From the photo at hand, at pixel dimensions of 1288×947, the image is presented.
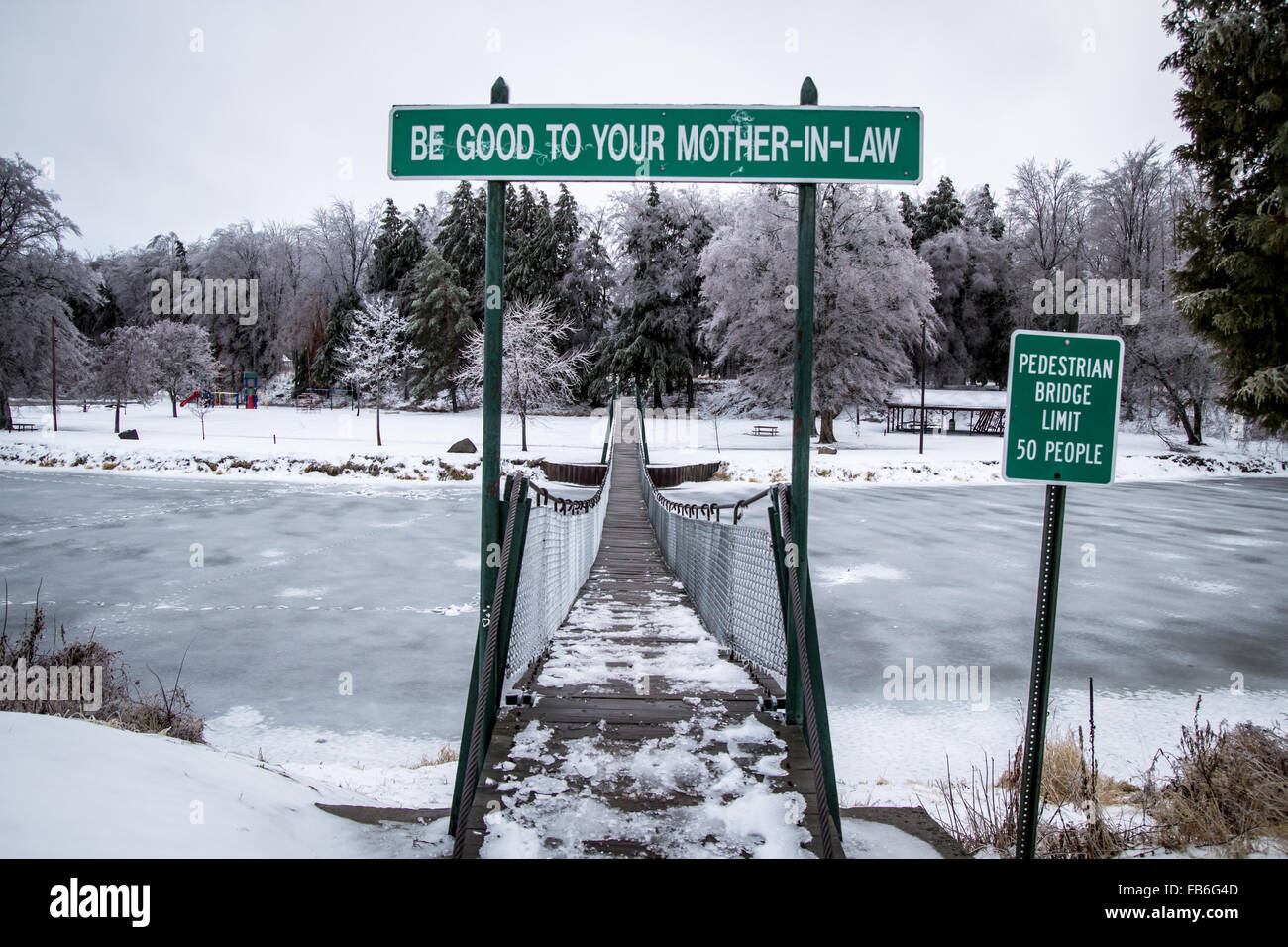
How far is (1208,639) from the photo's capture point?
10375 millimetres

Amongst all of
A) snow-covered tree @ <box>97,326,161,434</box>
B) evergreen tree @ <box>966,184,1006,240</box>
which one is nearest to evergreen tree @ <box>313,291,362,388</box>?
snow-covered tree @ <box>97,326,161,434</box>

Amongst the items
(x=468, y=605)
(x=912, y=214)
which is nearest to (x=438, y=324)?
(x=912, y=214)

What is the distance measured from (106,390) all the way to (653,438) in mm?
29086

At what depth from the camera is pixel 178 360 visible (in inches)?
1893

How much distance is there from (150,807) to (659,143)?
3271mm

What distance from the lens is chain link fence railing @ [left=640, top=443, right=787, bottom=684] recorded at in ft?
13.8

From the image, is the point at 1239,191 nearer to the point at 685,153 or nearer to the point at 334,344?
the point at 685,153

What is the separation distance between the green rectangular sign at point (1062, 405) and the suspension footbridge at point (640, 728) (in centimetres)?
101

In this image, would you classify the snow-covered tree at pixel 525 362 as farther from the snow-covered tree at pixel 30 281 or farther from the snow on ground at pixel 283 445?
the snow-covered tree at pixel 30 281

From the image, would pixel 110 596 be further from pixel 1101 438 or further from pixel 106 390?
pixel 106 390

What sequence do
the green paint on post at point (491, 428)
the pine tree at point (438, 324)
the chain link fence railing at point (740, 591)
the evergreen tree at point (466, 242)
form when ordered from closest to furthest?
the green paint on post at point (491, 428), the chain link fence railing at point (740, 591), the pine tree at point (438, 324), the evergreen tree at point (466, 242)

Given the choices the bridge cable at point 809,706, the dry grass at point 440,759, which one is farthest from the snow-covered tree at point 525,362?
the bridge cable at point 809,706

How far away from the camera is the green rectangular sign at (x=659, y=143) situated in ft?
10.8

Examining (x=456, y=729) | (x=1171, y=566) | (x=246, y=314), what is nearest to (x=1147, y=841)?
(x=456, y=729)
